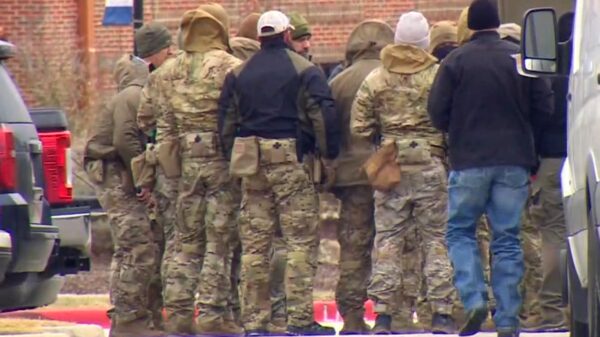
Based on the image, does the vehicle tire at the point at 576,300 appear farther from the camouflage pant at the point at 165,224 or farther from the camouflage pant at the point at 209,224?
the camouflage pant at the point at 165,224

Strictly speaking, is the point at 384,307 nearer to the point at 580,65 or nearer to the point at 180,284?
the point at 180,284

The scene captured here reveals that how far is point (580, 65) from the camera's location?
30.4ft

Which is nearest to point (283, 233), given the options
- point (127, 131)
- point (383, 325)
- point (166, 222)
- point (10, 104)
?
point (383, 325)

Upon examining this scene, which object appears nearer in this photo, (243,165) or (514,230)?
(514,230)

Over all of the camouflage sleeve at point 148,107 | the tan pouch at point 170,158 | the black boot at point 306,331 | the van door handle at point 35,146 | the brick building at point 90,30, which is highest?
the van door handle at point 35,146

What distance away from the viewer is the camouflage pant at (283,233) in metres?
12.3

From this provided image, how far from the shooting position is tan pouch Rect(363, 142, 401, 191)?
1220cm

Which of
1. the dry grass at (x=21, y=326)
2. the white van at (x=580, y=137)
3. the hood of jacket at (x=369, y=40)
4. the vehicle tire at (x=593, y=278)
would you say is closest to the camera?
the vehicle tire at (x=593, y=278)

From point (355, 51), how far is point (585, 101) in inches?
175

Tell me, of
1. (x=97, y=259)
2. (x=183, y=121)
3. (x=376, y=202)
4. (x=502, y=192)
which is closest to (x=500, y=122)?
(x=502, y=192)

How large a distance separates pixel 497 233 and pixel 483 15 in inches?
52.6

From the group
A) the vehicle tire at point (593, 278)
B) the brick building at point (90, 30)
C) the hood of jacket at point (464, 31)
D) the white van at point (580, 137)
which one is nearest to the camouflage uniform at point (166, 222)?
the hood of jacket at point (464, 31)

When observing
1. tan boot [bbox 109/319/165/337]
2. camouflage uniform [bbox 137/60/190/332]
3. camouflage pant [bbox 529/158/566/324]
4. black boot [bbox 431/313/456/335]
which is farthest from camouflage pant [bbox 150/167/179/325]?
camouflage pant [bbox 529/158/566/324]

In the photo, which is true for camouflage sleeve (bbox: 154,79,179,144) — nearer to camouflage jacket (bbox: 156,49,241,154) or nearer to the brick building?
camouflage jacket (bbox: 156,49,241,154)
